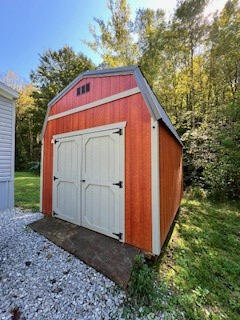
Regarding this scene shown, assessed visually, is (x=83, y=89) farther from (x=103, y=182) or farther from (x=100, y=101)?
(x=103, y=182)

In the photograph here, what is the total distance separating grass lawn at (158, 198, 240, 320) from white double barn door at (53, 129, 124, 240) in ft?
3.44

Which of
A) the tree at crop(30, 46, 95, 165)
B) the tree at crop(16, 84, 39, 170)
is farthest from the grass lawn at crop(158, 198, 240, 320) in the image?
the tree at crop(16, 84, 39, 170)

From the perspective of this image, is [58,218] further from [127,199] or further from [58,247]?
[127,199]

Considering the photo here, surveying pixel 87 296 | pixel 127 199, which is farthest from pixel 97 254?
→ pixel 127 199

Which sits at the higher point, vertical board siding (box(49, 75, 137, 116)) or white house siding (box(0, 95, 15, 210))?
vertical board siding (box(49, 75, 137, 116))

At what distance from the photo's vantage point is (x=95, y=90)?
3.75 meters

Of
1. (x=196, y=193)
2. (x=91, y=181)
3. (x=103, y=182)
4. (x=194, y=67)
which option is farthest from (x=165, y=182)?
(x=194, y=67)

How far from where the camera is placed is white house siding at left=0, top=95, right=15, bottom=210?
223 inches

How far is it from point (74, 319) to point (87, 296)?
312 mm

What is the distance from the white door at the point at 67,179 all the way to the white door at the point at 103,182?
241 mm

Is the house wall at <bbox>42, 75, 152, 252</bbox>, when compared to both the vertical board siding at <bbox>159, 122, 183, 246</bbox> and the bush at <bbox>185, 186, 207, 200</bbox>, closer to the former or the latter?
the vertical board siding at <bbox>159, 122, 183, 246</bbox>

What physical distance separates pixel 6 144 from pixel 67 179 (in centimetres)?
297

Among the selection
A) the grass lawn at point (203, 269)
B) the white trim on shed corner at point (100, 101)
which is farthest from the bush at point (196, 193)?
the white trim on shed corner at point (100, 101)

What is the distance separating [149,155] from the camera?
2.88 m
